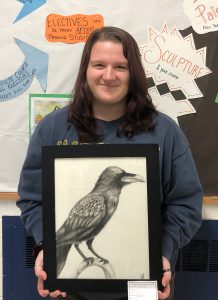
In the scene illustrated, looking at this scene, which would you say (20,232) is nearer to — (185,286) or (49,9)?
(185,286)

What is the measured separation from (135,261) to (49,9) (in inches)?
39.1

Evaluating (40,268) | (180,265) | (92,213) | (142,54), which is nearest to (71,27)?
(142,54)

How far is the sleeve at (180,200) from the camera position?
43.4 inches

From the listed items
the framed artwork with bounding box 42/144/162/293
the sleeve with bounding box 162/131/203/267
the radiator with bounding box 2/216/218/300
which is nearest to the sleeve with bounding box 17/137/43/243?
the framed artwork with bounding box 42/144/162/293

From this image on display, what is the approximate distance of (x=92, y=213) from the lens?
1028mm

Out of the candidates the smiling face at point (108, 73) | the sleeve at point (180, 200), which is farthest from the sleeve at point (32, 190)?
the sleeve at point (180, 200)

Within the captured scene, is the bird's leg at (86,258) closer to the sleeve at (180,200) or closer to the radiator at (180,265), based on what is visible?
the sleeve at (180,200)

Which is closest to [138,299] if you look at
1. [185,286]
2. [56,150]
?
[56,150]

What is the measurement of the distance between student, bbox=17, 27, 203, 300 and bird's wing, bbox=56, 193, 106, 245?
0.34 ft

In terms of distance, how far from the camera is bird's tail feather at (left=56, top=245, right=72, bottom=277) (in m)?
1.03

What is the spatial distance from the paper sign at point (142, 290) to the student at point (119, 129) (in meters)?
0.09

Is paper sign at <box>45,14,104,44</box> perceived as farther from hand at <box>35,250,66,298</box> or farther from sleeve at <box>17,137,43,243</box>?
hand at <box>35,250,66,298</box>

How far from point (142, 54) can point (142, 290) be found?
2.85 feet

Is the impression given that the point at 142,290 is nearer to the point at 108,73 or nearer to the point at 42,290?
the point at 42,290
